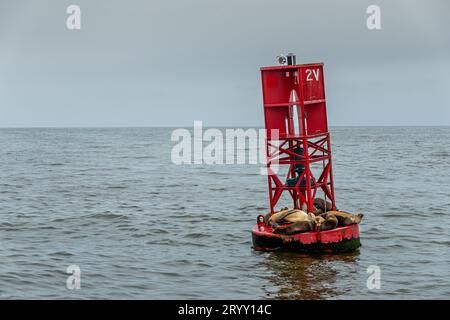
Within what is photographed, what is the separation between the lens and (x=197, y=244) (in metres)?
30.2

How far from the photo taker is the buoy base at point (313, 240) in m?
25.3

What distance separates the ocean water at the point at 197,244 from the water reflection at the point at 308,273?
0.12ft

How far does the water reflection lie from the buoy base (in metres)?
0.28

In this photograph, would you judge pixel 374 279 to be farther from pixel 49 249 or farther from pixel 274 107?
pixel 49 249

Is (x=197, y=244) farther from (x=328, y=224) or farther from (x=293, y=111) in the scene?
(x=293, y=111)

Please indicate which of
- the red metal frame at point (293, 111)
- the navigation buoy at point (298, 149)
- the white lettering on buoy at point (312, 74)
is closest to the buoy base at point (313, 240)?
the navigation buoy at point (298, 149)

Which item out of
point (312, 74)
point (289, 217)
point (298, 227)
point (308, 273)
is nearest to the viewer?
point (308, 273)

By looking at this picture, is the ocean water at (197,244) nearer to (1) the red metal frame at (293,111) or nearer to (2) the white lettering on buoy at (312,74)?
(1) the red metal frame at (293,111)

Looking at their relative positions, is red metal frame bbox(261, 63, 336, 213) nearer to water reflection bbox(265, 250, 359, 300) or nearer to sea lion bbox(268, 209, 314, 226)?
sea lion bbox(268, 209, 314, 226)

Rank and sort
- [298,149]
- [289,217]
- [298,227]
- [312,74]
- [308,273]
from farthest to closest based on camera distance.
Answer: [298,149] → [312,74] → [289,217] → [298,227] → [308,273]

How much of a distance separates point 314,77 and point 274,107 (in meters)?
1.82

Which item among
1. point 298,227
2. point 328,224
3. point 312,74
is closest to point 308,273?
point 298,227

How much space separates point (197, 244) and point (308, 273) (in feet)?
24.6
